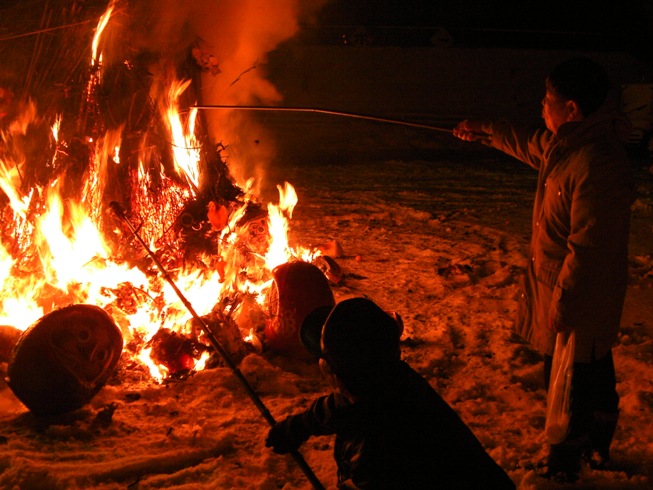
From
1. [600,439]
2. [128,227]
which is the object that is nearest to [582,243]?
[600,439]

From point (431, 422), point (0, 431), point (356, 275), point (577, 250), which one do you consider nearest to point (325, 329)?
point (431, 422)

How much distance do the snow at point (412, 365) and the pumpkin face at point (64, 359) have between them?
15 centimetres

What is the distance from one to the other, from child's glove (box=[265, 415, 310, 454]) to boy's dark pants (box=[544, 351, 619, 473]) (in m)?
1.48

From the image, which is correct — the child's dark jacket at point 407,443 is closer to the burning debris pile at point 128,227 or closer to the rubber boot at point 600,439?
the rubber boot at point 600,439

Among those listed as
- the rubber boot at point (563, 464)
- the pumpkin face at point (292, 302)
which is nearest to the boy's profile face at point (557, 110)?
the rubber boot at point (563, 464)

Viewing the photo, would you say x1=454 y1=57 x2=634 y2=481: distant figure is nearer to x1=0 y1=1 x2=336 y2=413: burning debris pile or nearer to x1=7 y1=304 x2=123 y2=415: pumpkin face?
x1=0 y1=1 x2=336 y2=413: burning debris pile

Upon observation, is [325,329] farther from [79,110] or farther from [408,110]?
[408,110]

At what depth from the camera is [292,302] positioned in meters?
4.62

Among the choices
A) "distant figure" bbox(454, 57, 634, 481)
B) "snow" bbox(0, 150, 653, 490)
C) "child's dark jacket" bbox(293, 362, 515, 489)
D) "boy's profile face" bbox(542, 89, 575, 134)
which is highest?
"boy's profile face" bbox(542, 89, 575, 134)

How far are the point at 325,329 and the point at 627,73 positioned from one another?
1694cm

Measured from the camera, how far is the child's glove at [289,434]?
2.34m

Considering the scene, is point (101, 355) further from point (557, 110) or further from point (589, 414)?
point (557, 110)

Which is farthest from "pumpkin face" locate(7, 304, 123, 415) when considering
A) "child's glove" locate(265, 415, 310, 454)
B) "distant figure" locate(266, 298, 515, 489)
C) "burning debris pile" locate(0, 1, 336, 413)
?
"distant figure" locate(266, 298, 515, 489)

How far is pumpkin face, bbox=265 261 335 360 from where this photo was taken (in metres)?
4.61
